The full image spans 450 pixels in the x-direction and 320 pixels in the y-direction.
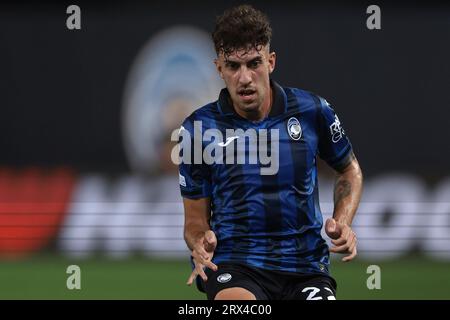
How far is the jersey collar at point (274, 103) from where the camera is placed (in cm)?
568

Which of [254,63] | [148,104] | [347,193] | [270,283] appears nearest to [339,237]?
[270,283]

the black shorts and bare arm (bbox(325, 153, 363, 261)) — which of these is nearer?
the black shorts

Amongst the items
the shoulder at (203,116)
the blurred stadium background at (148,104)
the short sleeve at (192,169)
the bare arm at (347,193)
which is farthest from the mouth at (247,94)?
the blurred stadium background at (148,104)

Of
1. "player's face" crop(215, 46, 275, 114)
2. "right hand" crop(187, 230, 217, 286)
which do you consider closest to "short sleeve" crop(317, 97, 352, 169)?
"player's face" crop(215, 46, 275, 114)

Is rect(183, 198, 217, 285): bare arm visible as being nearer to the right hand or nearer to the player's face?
the right hand

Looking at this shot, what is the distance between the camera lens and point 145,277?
1138cm

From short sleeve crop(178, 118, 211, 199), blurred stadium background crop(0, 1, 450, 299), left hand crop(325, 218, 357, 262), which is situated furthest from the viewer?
blurred stadium background crop(0, 1, 450, 299)

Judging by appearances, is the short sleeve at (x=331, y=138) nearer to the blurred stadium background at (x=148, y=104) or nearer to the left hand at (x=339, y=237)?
the left hand at (x=339, y=237)

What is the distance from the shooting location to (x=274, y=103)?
5.70 metres

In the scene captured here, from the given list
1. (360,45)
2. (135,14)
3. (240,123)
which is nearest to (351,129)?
(360,45)

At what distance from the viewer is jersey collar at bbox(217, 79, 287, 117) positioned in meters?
5.68

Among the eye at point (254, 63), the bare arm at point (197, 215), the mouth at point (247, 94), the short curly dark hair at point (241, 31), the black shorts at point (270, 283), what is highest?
the short curly dark hair at point (241, 31)

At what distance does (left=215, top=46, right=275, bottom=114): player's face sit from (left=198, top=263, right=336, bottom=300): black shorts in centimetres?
92
